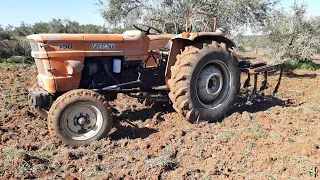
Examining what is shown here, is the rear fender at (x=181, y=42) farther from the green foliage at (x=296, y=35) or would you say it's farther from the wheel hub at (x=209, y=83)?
the green foliage at (x=296, y=35)

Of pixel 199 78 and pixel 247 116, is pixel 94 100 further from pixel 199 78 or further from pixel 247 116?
pixel 247 116

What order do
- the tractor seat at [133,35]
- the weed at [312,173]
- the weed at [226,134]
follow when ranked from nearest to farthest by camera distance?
the weed at [312,173], the weed at [226,134], the tractor seat at [133,35]

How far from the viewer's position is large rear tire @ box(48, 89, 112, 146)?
4422 millimetres

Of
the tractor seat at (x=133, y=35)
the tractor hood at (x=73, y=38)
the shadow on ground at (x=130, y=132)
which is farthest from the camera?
the tractor seat at (x=133, y=35)

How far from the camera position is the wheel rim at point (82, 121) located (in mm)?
4547

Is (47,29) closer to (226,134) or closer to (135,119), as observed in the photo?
(135,119)

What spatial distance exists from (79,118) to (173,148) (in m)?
1.39

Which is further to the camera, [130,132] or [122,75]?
[122,75]

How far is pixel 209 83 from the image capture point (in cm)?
577

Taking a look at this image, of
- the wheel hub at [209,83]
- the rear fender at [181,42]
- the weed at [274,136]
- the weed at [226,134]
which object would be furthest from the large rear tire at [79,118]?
the weed at [274,136]

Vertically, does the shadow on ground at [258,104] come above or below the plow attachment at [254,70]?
below

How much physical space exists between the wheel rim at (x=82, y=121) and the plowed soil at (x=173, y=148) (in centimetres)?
22

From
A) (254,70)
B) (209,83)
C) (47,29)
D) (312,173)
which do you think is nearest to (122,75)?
(209,83)

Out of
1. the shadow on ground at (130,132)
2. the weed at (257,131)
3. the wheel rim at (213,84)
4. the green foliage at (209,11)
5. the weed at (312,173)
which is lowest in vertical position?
the weed at (312,173)
